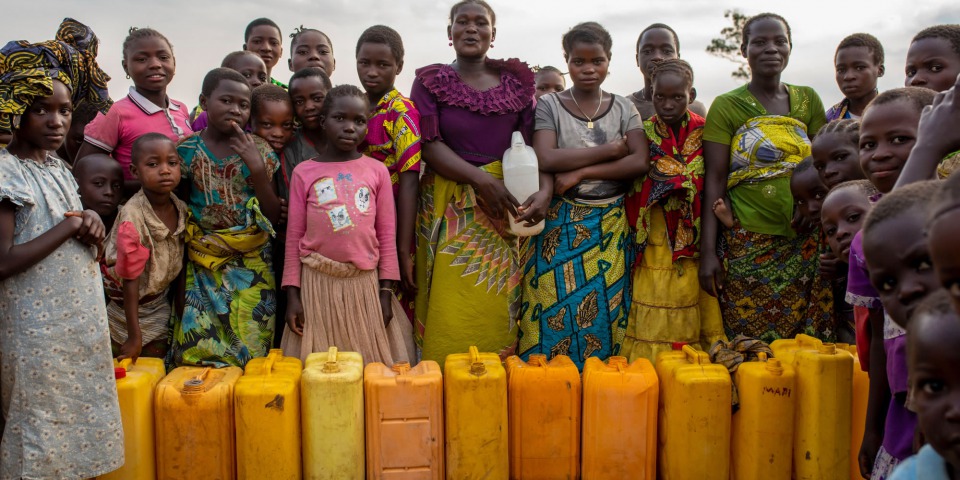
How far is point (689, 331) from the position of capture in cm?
383

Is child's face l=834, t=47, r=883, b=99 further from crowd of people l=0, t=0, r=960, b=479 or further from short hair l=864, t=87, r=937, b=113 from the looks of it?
short hair l=864, t=87, r=937, b=113

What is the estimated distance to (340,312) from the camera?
3457 millimetres

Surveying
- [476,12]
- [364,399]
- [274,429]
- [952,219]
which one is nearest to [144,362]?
[274,429]

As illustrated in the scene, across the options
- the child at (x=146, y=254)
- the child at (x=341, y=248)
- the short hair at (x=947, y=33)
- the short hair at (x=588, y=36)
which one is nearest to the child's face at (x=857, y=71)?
the short hair at (x=947, y=33)

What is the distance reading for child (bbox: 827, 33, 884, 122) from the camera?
3908 millimetres

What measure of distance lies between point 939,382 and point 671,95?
260cm

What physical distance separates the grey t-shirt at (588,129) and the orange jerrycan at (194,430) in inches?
71.8

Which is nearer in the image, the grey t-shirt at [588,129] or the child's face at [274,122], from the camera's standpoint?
the child's face at [274,122]

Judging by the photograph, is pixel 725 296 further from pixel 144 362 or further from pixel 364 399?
pixel 144 362

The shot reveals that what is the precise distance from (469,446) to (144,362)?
1371 mm

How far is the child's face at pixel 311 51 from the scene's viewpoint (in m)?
4.76

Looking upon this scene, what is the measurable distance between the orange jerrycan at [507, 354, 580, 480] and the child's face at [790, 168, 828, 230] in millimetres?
1258

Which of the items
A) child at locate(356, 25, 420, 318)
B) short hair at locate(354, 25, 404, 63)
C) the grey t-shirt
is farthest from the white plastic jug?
short hair at locate(354, 25, 404, 63)

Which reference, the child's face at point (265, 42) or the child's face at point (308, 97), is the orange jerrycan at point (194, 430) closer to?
the child's face at point (308, 97)
